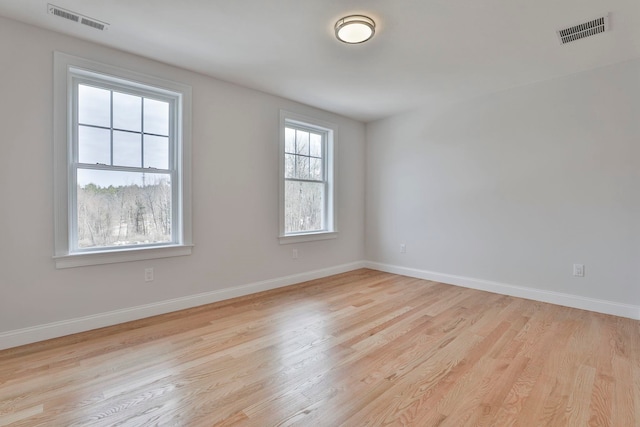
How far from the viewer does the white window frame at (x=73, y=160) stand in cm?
253

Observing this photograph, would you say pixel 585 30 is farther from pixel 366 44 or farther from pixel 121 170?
pixel 121 170

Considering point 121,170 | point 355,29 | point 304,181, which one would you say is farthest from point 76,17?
point 304,181

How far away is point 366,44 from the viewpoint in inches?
105

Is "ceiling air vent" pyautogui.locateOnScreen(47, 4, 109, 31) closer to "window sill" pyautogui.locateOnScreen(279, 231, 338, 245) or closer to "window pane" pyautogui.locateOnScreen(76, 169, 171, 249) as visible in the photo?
"window pane" pyautogui.locateOnScreen(76, 169, 171, 249)

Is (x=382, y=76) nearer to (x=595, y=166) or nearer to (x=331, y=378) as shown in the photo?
(x=595, y=166)

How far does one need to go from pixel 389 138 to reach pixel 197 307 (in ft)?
12.0

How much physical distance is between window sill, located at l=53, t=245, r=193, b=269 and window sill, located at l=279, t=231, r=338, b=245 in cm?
125

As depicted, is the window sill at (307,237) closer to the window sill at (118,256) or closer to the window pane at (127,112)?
the window sill at (118,256)

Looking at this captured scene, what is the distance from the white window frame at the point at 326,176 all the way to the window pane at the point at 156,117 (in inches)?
54.2

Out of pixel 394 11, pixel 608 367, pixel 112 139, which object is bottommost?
pixel 608 367

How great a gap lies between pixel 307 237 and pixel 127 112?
256 centimetres

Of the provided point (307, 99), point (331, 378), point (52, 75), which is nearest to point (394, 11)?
point (307, 99)

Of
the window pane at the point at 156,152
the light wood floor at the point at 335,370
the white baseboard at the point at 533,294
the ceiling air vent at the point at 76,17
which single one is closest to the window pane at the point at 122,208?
the window pane at the point at 156,152

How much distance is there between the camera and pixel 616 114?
3057 millimetres
